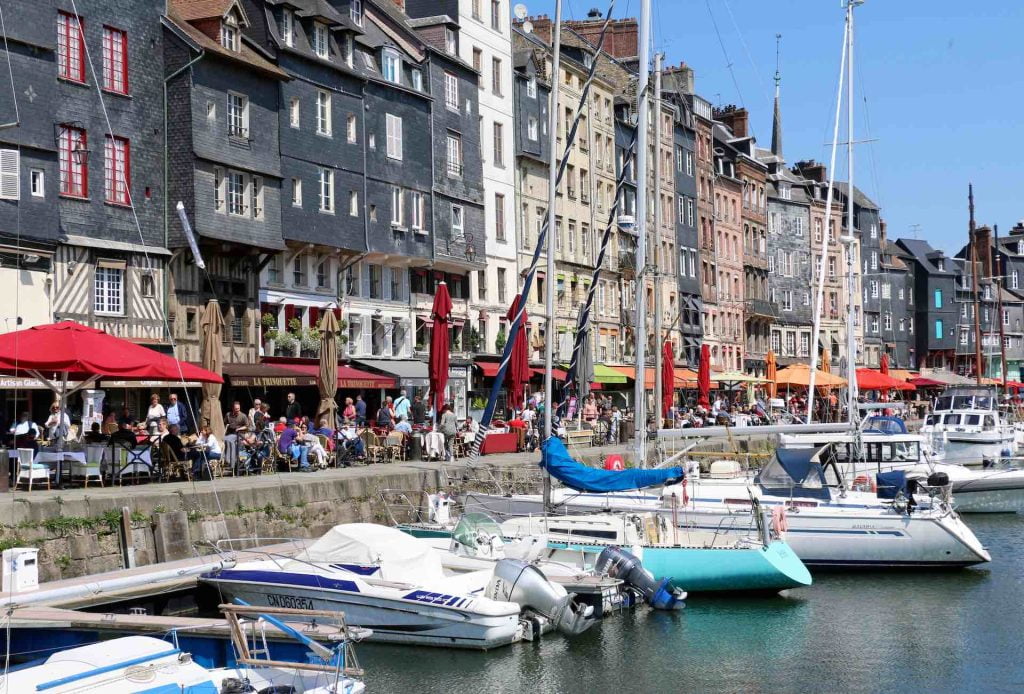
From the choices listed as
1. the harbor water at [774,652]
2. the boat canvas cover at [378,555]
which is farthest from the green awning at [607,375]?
the boat canvas cover at [378,555]

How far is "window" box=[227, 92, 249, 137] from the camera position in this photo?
42156 millimetres

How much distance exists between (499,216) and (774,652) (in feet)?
133

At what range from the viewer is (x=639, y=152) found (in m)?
29.2

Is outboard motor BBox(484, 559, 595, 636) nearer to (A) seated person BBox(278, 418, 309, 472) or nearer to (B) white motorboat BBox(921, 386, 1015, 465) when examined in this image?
(A) seated person BBox(278, 418, 309, 472)

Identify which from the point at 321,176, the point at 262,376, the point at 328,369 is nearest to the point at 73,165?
the point at 262,376

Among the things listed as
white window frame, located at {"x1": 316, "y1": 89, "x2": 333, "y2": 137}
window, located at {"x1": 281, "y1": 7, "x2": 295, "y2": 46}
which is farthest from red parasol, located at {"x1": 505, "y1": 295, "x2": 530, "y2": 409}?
window, located at {"x1": 281, "y1": 7, "x2": 295, "y2": 46}

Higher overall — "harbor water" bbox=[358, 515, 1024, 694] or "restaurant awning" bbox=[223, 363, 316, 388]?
"restaurant awning" bbox=[223, 363, 316, 388]

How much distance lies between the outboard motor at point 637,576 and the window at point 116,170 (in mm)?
A: 20724

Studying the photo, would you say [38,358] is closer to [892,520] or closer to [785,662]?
[785,662]

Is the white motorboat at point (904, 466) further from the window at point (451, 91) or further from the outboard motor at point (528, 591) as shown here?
the window at point (451, 91)

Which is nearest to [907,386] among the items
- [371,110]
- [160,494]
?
[371,110]

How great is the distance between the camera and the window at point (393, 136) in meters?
51.2

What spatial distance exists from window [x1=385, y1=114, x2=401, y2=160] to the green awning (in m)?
15.9

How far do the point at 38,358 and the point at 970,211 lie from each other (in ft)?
221
